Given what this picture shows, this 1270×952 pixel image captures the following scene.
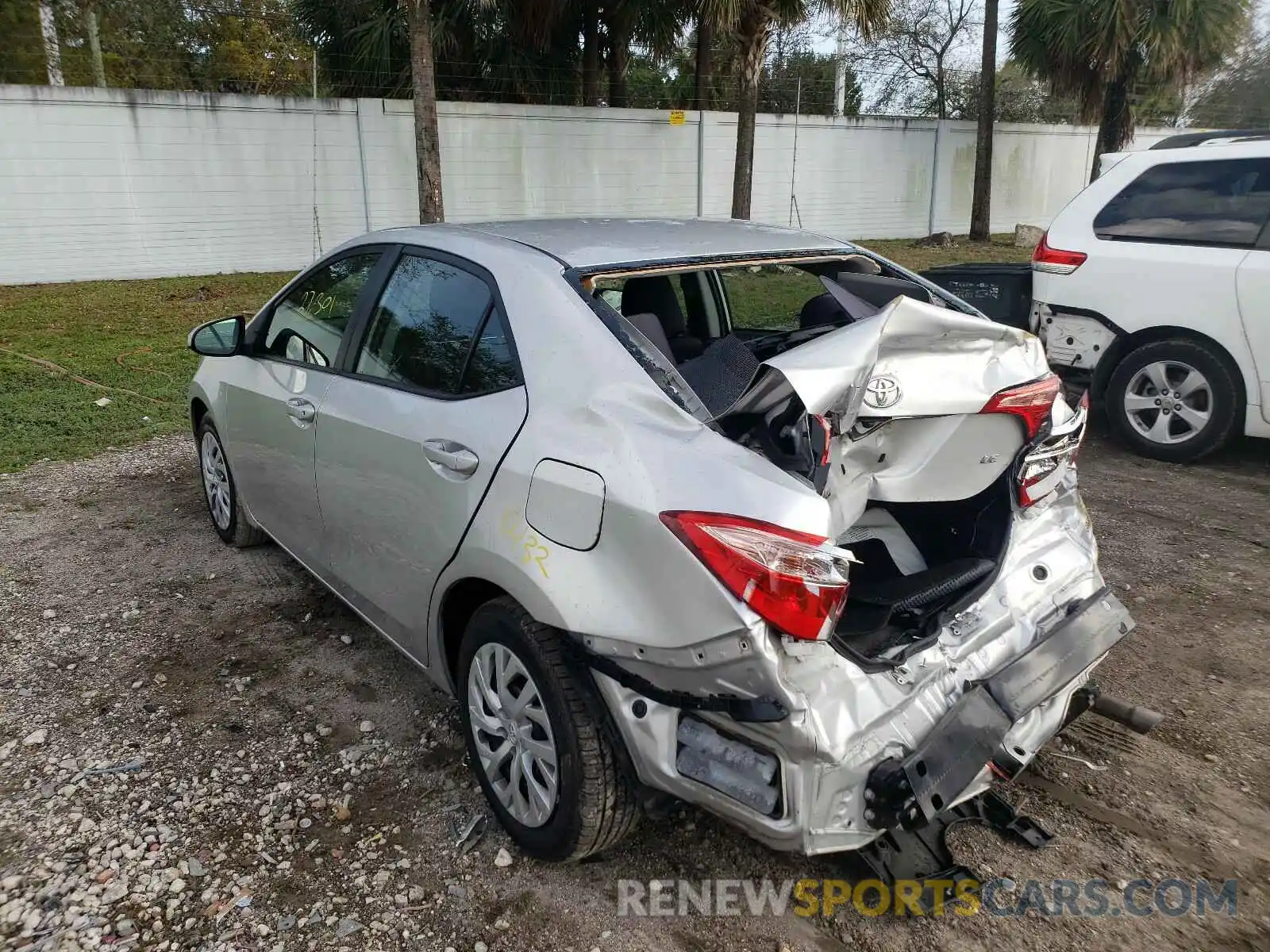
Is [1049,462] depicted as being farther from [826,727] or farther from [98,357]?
[98,357]

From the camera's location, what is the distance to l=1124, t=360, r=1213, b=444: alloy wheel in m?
5.37

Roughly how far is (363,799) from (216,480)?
237 cm

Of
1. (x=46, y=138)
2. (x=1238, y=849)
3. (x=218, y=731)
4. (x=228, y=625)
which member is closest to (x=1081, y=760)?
(x=1238, y=849)

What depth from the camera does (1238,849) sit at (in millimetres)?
2443

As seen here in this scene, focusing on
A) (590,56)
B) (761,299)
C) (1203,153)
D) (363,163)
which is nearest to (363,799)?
(761,299)

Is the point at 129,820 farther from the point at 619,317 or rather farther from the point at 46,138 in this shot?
the point at 46,138

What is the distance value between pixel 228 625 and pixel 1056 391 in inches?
126

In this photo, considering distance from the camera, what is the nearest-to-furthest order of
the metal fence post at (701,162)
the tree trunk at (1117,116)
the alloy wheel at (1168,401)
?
the alloy wheel at (1168,401) < the metal fence post at (701,162) < the tree trunk at (1117,116)

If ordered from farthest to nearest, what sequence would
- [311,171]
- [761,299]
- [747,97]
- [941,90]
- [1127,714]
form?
1. [941,90]
2. [311,171]
3. [747,97]
4. [761,299]
5. [1127,714]

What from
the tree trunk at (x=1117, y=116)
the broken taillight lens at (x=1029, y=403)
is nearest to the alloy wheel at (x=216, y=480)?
the broken taillight lens at (x=1029, y=403)

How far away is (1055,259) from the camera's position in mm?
A: 5797

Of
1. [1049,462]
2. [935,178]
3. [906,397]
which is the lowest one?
[1049,462]

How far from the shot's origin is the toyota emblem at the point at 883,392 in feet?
7.26

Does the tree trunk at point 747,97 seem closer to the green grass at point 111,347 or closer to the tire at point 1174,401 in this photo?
the green grass at point 111,347
